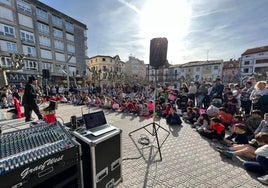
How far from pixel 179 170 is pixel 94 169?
1.65 meters

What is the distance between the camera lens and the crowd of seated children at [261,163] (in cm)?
230

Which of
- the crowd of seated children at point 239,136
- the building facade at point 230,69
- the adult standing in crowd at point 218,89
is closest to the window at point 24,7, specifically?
the adult standing in crowd at point 218,89

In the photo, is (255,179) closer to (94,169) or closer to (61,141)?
(94,169)

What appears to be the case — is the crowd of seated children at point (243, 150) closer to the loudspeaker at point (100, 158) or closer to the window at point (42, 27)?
the loudspeaker at point (100, 158)

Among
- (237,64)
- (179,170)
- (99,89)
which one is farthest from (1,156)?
(237,64)

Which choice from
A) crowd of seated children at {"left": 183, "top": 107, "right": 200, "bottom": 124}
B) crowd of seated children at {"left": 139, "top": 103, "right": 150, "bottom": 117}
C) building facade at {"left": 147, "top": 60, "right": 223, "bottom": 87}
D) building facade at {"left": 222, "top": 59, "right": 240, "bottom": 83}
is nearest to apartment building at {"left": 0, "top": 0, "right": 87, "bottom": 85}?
crowd of seated children at {"left": 139, "top": 103, "right": 150, "bottom": 117}

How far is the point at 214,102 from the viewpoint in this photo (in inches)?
234

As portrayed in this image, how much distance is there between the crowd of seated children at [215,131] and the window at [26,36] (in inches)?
978

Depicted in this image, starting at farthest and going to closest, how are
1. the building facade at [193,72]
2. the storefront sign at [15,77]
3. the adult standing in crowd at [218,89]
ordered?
the building facade at [193,72], the storefront sign at [15,77], the adult standing in crowd at [218,89]

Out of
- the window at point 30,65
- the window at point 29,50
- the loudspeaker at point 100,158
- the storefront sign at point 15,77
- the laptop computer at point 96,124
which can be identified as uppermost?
the window at point 29,50

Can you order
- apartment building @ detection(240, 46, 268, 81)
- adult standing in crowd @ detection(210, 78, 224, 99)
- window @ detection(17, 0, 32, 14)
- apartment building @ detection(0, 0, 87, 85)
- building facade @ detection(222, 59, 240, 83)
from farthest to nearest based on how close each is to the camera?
1. building facade @ detection(222, 59, 240, 83)
2. apartment building @ detection(240, 46, 268, 81)
3. window @ detection(17, 0, 32, 14)
4. apartment building @ detection(0, 0, 87, 85)
5. adult standing in crowd @ detection(210, 78, 224, 99)

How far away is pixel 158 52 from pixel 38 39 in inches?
964

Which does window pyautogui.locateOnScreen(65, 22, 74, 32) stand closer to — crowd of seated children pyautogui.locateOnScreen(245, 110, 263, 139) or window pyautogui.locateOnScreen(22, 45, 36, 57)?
window pyautogui.locateOnScreen(22, 45, 36, 57)

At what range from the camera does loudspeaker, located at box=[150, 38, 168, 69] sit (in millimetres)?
3736
